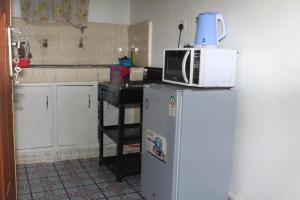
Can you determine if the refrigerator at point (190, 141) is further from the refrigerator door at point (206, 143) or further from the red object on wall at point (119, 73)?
the red object on wall at point (119, 73)

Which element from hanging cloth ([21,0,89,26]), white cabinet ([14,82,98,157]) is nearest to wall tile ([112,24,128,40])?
hanging cloth ([21,0,89,26])

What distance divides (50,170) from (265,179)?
208 centimetres

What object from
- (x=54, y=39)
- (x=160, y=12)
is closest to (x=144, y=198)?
(x=160, y=12)

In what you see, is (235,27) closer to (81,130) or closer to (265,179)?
(265,179)

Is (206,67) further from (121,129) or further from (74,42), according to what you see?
(74,42)

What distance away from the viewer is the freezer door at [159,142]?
2055 mm

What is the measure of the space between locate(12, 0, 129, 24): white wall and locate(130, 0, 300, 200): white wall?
1869 mm

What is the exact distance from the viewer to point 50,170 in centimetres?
315

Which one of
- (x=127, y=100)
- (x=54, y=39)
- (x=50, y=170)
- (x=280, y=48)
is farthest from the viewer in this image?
(x=54, y=39)

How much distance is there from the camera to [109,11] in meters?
4.07

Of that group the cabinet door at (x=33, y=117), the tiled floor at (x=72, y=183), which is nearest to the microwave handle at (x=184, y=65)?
the tiled floor at (x=72, y=183)

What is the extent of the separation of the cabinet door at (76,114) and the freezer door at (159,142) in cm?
118

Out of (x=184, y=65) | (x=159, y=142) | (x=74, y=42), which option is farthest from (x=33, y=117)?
(x=184, y=65)

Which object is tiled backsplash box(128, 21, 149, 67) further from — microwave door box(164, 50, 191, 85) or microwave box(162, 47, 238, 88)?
microwave box(162, 47, 238, 88)
